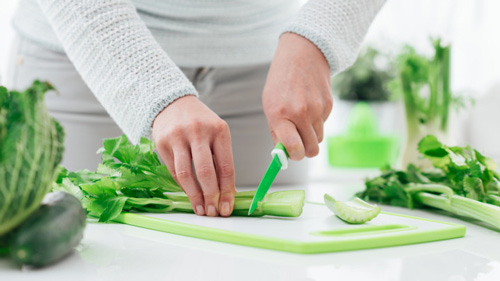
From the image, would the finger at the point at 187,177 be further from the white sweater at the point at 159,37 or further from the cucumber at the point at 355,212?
the cucumber at the point at 355,212

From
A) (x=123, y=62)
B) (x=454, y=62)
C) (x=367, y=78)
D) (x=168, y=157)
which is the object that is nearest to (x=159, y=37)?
(x=123, y=62)

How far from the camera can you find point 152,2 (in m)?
1.14

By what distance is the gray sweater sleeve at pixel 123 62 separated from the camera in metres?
0.80

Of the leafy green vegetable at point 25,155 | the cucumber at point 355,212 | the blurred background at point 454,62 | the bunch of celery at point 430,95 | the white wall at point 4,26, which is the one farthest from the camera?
the blurred background at point 454,62

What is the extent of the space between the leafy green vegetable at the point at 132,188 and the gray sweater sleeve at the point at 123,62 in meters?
0.07

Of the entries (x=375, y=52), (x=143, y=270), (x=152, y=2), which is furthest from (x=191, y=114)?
(x=375, y=52)

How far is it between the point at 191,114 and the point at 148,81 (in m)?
0.10

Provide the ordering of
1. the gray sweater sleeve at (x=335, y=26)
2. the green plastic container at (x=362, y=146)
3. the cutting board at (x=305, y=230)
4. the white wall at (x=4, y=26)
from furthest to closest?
1. the green plastic container at (x=362, y=146)
2. the white wall at (x=4, y=26)
3. the gray sweater sleeve at (x=335, y=26)
4. the cutting board at (x=305, y=230)

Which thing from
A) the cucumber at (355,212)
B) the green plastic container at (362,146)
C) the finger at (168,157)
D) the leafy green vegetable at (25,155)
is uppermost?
the leafy green vegetable at (25,155)

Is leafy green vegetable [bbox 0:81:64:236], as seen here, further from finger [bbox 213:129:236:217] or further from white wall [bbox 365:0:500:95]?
white wall [bbox 365:0:500:95]

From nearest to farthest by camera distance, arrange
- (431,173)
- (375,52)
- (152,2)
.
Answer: (431,173) → (152,2) → (375,52)

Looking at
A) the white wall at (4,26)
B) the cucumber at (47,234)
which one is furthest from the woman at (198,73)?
the white wall at (4,26)

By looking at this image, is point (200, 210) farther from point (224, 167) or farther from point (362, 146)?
point (362, 146)

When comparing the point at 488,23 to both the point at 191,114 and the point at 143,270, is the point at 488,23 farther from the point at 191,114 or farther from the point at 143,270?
the point at 143,270
